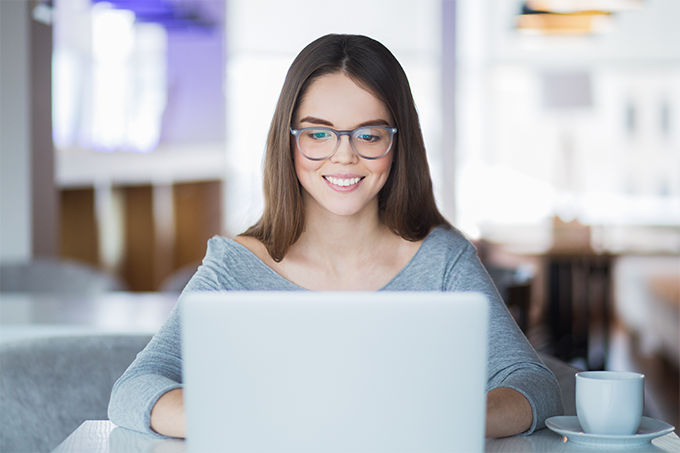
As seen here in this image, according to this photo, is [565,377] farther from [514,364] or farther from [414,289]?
[414,289]

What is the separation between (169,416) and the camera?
90cm

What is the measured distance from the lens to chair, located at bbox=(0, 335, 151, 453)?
1.20m

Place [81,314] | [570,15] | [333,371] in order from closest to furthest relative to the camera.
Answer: [333,371] < [81,314] < [570,15]

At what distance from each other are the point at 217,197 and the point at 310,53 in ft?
16.7

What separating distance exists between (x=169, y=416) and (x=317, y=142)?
615mm

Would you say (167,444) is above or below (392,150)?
below

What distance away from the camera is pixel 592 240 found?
173 inches

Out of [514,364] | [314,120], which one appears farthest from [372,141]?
[514,364]

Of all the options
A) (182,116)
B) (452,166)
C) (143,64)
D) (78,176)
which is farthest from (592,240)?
(143,64)

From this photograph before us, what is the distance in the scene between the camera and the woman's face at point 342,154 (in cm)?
132

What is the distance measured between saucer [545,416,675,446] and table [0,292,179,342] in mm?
988

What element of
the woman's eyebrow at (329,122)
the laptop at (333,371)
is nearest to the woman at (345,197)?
the woman's eyebrow at (329,122)

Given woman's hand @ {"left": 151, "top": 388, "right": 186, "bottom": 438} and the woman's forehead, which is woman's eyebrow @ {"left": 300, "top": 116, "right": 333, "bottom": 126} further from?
woman's hand @ {"left": 151, "top": 388, "right": 186, "bottom": 438}

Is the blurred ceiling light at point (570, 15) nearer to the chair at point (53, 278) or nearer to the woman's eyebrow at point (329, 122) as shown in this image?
the chair at point (53, 278)
